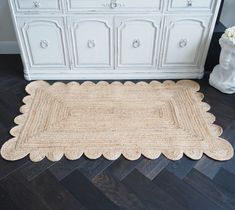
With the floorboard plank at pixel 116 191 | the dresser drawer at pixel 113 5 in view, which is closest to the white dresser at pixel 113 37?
the dresser drawer at pixel 113 5

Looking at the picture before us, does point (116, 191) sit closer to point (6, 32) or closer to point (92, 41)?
point (92, 41)

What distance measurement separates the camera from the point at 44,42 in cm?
215

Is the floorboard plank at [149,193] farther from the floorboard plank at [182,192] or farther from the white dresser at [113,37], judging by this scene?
the white dresser at [113,37]

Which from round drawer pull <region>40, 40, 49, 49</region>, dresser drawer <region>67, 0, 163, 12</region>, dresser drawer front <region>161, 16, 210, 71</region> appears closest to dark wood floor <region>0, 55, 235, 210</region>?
round drawer pull <region>40, 40, 49, 49</region>

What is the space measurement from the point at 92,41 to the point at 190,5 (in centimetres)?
88

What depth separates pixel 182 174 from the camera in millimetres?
1560

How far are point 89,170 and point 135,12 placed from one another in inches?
52.0

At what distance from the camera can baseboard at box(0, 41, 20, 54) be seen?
2680mm

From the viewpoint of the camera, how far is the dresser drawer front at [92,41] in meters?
2.05

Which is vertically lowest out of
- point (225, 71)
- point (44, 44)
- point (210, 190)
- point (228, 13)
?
point (210, 190)

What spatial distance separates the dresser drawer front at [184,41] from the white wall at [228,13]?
1.97ft

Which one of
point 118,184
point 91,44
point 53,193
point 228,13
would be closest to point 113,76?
point 91,44

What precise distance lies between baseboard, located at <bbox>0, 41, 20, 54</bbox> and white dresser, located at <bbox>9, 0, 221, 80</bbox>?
1.88ft

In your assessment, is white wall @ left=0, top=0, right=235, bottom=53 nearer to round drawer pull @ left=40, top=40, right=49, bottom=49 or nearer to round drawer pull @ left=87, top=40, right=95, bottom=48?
round drawer pull @ left=40, top=40, right=49, bottom=49
